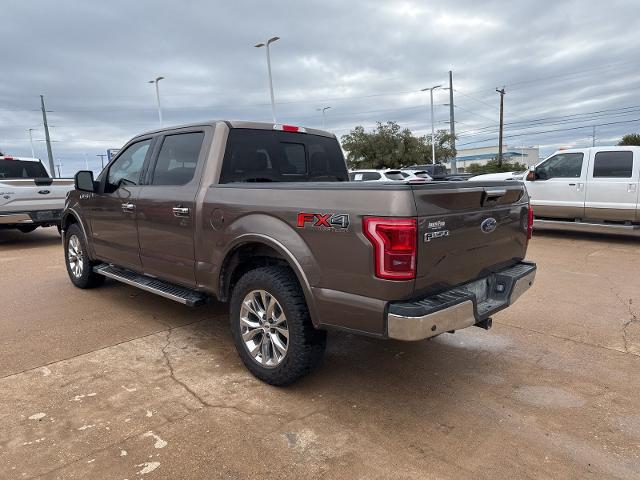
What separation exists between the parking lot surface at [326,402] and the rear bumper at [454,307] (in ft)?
2.07

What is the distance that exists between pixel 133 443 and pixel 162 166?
2.57m

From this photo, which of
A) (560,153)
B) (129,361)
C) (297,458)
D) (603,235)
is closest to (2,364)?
(129,361)

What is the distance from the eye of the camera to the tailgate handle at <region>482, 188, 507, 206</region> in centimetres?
322

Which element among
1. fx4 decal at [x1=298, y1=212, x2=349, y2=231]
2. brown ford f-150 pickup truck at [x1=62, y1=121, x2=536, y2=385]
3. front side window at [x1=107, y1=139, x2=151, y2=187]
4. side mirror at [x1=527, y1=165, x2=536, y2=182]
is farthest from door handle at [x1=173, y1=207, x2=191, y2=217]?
side mirror at [x1=527, y1=165, x2=536, y2=182]

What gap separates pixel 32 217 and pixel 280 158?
7187 mm

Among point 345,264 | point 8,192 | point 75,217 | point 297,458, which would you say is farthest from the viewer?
point 8,192

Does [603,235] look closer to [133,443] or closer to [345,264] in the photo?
[345,264]

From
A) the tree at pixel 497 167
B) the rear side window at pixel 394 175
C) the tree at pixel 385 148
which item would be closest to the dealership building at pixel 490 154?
the tree at pixel 497 167

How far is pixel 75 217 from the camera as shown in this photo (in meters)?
5.96

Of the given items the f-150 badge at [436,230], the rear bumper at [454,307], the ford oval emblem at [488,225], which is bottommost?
the rear bumper at [454,307]

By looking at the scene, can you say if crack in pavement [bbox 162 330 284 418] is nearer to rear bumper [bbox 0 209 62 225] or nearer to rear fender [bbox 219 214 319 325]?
rear fender [bbox 219 214 319 325]

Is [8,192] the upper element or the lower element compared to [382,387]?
upper

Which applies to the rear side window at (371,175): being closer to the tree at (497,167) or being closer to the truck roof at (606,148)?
the truck roof at (606,148)

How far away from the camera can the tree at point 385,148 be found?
139 feet
